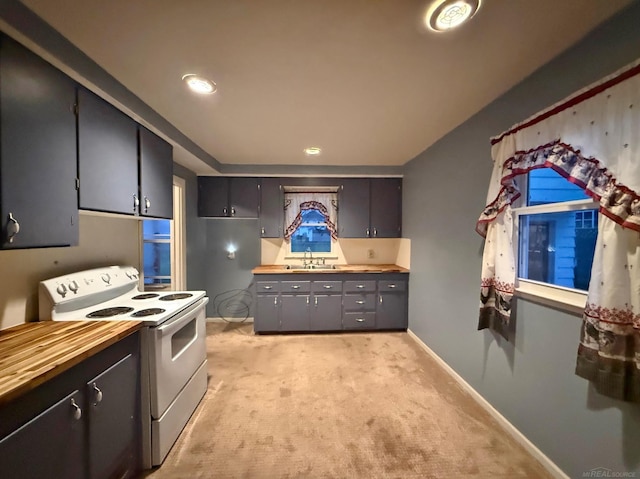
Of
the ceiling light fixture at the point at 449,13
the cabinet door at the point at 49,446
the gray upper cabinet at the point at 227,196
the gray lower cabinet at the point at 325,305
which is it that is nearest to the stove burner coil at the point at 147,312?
the cabinet door at the point at 49,446

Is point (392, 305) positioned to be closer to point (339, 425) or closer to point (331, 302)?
point (331, 302)

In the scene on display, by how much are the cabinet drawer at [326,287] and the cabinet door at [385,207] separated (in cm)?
92

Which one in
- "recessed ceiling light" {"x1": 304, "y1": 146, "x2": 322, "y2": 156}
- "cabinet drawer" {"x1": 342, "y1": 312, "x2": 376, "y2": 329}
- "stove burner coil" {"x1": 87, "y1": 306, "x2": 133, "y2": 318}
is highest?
"recessed ceiling light" {"x1": 304, "y1": 146, "x2": 322, "y2": 156}

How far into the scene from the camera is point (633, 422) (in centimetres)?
102

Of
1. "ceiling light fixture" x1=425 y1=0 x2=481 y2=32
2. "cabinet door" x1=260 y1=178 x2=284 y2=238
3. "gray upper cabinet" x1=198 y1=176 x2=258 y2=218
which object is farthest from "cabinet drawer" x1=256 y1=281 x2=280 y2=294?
"ceiling light fixture" x1=425 y1=0 x2=481 y2=32

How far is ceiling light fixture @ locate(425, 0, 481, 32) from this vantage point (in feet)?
3.22

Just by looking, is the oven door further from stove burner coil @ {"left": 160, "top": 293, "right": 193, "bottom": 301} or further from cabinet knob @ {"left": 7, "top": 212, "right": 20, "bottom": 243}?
cabinet knob @ {"left": 7, "top": 212, "right": 20, "bottom": 243}

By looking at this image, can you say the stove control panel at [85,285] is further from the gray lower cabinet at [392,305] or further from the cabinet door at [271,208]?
the gray lower cabinet at [392,305]

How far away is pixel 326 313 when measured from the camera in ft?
10.5

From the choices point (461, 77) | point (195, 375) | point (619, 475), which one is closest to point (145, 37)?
point (461, 77)

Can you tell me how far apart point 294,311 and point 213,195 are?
6.51ft

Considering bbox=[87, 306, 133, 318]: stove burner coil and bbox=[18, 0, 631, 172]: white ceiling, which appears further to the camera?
bbox=[87, 306, 133, 318]: stove burner coil

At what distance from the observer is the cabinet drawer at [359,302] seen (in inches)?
127

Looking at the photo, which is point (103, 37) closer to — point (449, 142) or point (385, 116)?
point (385, 116)
